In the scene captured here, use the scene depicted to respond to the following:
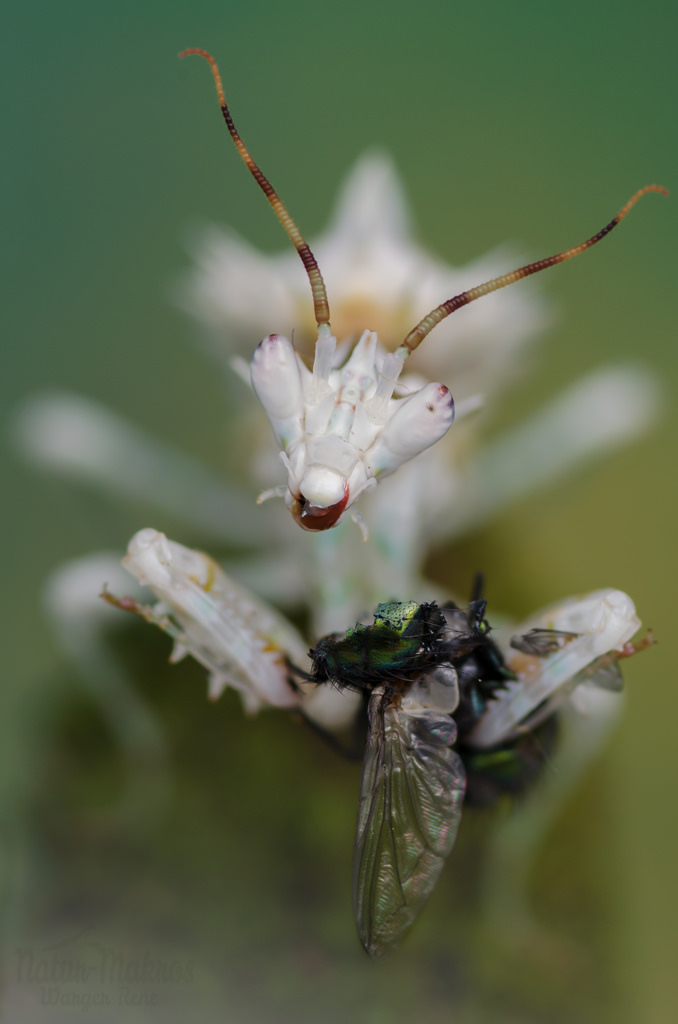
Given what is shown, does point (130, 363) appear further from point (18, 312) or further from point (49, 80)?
point (49, 80)

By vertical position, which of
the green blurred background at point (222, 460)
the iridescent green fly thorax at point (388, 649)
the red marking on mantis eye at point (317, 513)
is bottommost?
the green blurred background at point (222, 460)

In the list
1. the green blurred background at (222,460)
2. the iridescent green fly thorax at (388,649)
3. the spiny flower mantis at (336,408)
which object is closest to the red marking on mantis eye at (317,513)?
the spiny flower mantis at (336,408)

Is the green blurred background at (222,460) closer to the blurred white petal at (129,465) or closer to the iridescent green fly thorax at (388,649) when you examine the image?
the blurred white petal at (129,465)

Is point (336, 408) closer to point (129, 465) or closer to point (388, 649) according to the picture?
point (388, 649)

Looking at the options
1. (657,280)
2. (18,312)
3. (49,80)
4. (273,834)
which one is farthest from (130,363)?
(657,280)

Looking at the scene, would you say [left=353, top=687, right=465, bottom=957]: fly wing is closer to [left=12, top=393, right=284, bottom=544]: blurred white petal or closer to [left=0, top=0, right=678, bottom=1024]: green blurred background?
[left=0, top=0, right=678, bottom=1024]: green blurred background

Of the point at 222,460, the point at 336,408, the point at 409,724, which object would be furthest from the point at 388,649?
the point at 222,460
